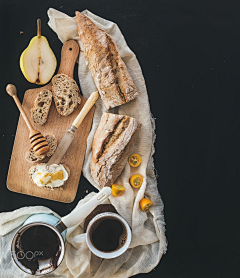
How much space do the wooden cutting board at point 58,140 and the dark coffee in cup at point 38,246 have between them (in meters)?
0.38

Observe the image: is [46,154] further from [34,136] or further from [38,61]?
[38,61]

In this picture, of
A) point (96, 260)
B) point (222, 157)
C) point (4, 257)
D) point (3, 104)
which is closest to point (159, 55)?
point (222, 157)

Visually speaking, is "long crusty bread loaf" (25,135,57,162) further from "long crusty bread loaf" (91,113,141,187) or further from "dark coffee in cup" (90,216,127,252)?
"dark coffee in cup" (90,216,127,252)

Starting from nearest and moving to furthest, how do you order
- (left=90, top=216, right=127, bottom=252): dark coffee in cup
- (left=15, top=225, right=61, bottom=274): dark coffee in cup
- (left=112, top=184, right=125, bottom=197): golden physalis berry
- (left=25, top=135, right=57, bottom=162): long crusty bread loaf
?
(left=15, top=225, right=61, bottom=274): dark coffee in cup
(left=90, top=216, right=127, bottom=252): dark coffee in cup
(left=112, top=184, right=125, bottom=197): golden physalis berry
(left=25, top=135, right=57, bottom=162): long crusty bread loaf

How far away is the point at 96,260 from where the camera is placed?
176 centimetres

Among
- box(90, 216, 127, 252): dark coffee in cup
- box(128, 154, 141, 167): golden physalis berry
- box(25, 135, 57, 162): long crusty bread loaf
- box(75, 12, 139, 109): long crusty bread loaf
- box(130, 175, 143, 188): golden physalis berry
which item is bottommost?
box(90, 216, 127, 252): dark coffee in cup

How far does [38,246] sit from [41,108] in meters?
0.91

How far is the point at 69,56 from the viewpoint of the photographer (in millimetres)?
1897

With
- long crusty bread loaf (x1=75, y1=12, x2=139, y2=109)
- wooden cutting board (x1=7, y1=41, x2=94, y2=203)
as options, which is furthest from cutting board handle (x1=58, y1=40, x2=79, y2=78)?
long crusty bread loaf (x1=75, y1=12, x2=139, y2=109)

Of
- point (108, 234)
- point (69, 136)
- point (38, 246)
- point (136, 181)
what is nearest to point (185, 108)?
point (136, 181)

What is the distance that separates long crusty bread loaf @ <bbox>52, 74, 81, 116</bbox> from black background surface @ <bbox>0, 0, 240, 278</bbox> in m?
0.22

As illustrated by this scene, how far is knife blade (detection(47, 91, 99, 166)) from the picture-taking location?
182 centimetres

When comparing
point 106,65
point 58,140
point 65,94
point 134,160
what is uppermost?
point 106,65

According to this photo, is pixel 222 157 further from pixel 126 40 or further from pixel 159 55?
pixel 126 40
